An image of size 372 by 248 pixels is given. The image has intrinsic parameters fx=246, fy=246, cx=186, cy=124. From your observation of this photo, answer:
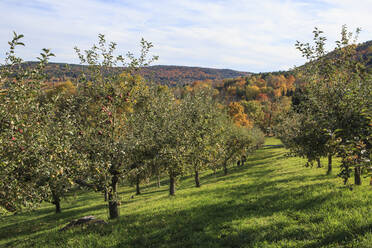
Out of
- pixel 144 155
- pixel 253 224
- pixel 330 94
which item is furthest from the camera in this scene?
pixel 144 155

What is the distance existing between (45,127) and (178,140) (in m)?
12.1

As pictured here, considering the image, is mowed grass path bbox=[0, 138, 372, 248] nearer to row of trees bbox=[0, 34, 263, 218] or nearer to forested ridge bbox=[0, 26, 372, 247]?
forested ridge bbox=[0, 26, 372, 247]

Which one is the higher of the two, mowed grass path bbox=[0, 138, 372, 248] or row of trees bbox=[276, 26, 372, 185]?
row of trees bbox=[276, 26, 372, 185]

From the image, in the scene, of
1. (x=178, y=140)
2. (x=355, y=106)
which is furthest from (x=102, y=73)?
(x=355, y=106)

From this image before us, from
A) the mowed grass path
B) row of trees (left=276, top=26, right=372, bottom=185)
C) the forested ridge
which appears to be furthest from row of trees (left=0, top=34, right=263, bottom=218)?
row of trees (left=276, top=26, right=372, bottom=185)

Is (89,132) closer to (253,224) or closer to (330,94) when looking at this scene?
(253,224)

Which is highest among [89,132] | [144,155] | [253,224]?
[89,132]

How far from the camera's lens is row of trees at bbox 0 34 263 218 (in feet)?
28.8

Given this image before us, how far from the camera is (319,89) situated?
50.0ft

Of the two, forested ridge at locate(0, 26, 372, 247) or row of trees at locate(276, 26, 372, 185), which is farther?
row of trees at locate(276, 26, 372, 185)

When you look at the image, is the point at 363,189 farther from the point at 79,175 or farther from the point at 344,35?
the point at 79,175

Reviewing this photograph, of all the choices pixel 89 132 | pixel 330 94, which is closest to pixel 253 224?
pixel 330 94

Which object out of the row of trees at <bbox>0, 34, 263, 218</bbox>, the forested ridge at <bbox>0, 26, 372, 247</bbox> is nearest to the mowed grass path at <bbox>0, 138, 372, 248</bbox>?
the forested ridge at <bbox>0, 26, 372, 247</bbox>

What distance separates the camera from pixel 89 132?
14.6 meters
